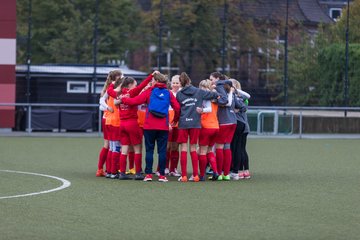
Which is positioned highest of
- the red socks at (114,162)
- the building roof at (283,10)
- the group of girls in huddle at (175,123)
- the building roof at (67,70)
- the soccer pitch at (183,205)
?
the building roof at (283,10)

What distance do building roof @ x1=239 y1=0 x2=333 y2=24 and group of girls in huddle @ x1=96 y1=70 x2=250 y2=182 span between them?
2345 centimetres

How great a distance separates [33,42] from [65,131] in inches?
623

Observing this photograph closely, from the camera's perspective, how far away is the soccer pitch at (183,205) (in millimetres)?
10039

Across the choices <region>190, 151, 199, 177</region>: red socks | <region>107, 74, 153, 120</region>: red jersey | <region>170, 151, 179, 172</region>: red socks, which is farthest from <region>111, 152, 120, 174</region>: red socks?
<region>190, 151, 199, 177</region>: red socks

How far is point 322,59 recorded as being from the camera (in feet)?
123

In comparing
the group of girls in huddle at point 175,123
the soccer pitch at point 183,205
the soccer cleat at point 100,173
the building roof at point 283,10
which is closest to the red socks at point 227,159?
the group of girls in huddle at point 175,123

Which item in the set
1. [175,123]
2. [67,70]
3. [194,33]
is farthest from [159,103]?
[194,33]

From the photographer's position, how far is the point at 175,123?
16078mm

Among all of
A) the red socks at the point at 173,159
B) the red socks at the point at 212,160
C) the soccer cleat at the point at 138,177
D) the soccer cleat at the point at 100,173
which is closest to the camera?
the soccer cleat at the point at 138,177

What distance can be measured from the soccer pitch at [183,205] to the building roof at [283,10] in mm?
20749

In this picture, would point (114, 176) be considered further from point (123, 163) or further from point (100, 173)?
point (100, 173)

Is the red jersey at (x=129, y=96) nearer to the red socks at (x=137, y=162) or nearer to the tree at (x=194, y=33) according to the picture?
the red socks at (x=137, y=162)

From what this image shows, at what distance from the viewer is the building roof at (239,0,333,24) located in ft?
131

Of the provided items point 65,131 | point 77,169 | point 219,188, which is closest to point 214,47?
point 65,131
